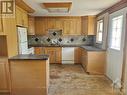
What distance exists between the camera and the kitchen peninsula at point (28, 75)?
297cm

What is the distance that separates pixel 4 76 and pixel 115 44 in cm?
313

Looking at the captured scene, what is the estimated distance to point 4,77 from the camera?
121 inches

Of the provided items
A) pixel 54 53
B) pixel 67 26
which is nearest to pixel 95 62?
pixel 54 53

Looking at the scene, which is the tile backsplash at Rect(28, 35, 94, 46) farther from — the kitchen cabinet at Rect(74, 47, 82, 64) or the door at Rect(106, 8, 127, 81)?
the door at Rect(106, 8, 127, 81)

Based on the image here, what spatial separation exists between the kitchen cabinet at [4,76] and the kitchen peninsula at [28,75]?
117 mm

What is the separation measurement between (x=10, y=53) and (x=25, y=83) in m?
0.81

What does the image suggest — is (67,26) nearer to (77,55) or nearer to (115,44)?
(77,55)

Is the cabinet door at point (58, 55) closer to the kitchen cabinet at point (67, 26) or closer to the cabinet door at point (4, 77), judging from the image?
the kitchen cabinet at point (67, 26)

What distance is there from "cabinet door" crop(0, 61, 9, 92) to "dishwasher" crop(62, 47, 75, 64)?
3350 mm

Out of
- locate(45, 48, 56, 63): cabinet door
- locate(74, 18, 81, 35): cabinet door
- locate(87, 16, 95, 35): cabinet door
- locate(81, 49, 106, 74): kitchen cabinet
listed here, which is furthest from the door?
locate(45, 48, 56, 63): cabinet door

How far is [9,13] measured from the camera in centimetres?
294

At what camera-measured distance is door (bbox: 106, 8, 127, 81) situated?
3.30 metres

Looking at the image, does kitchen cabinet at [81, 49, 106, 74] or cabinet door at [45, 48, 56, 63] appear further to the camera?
cabinet door at [45, 48, 56, 63]

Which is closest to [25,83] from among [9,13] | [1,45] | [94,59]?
[1,45]
